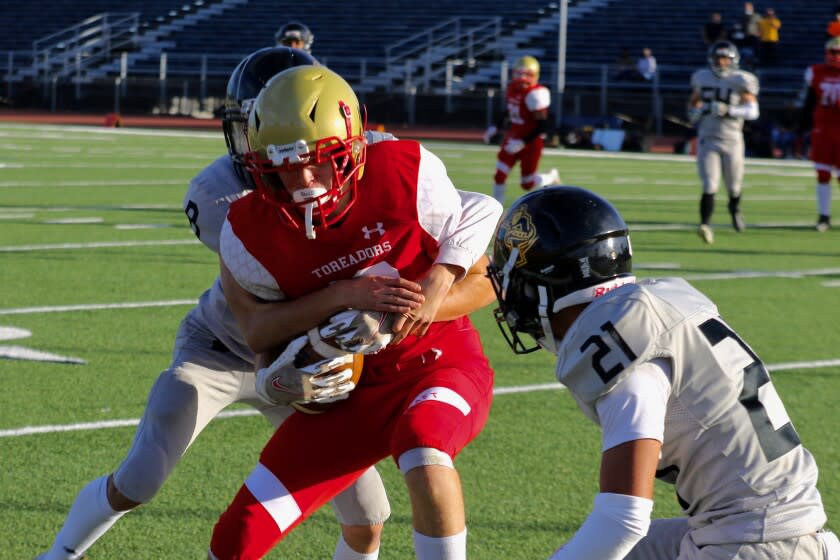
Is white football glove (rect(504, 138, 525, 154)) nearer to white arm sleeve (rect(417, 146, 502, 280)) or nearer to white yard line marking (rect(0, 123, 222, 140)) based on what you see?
white arm sleeve (rect(417, 146, 502, 280))

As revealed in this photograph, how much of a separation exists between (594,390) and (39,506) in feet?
7.94

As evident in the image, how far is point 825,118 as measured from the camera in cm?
1295

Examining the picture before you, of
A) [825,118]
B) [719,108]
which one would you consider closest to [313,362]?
[719,108]

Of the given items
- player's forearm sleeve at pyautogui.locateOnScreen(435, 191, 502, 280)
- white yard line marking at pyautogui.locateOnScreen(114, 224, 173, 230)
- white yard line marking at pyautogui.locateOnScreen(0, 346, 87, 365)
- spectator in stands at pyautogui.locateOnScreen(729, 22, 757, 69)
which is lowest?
white yard line marking at pyautogui.locateOnScreen(0, 346, 87, 365)

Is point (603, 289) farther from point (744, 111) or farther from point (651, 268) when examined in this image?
point (744, 111)

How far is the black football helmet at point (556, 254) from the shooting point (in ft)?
9.06

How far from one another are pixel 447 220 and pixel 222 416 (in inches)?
95.9

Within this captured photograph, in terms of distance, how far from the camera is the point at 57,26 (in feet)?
121

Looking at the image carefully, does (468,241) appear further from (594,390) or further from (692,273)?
(692,273)

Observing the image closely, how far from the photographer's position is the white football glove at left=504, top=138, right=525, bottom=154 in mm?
14062

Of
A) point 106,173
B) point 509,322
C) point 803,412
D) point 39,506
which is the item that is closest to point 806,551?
point 509,322

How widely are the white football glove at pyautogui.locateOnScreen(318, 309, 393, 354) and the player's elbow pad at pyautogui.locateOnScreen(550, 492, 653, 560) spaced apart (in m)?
0.83

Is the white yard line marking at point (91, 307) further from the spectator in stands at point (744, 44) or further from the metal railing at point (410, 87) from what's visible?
the spectator in stands at point (744, 44)

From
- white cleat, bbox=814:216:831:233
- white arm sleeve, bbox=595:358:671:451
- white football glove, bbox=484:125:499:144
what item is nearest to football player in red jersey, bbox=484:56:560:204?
white cleat, bbox=814:216:831:233
